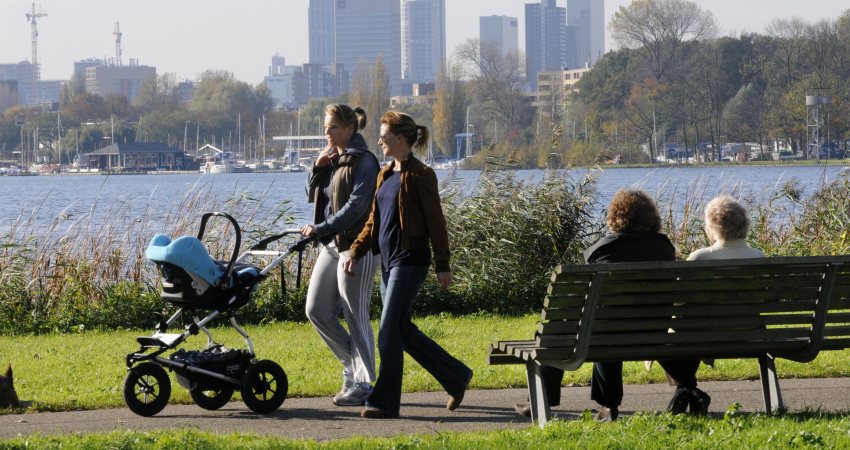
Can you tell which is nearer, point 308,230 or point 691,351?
point 691,351

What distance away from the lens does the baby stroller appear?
721 centimetres

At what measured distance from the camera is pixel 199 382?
7.38 m

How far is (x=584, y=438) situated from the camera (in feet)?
20.0

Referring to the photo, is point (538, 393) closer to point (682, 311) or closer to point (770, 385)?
point (682, 311)

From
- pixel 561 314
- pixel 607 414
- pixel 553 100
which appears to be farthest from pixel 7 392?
pixel 553 100

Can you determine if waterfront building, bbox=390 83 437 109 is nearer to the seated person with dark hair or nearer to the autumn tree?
the autumn tree

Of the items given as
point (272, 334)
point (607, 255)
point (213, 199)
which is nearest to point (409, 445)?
point (607, 255)

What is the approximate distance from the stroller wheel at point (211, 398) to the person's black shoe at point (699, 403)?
2588 millimetres

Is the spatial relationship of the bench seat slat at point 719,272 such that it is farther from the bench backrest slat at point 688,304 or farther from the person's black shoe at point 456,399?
the person's black shoe at point 456,399

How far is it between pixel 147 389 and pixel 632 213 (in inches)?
114

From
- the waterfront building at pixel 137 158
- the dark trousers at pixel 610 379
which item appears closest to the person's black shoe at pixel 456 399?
the dark trousers at pixel 610 379

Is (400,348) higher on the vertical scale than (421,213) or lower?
lower

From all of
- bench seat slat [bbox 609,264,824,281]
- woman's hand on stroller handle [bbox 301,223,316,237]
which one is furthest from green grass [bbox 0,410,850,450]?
woman's hand on stroller handle [bbox 301,223,316,237]

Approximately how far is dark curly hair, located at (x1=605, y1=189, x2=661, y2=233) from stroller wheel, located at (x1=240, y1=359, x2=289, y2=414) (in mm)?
2111
